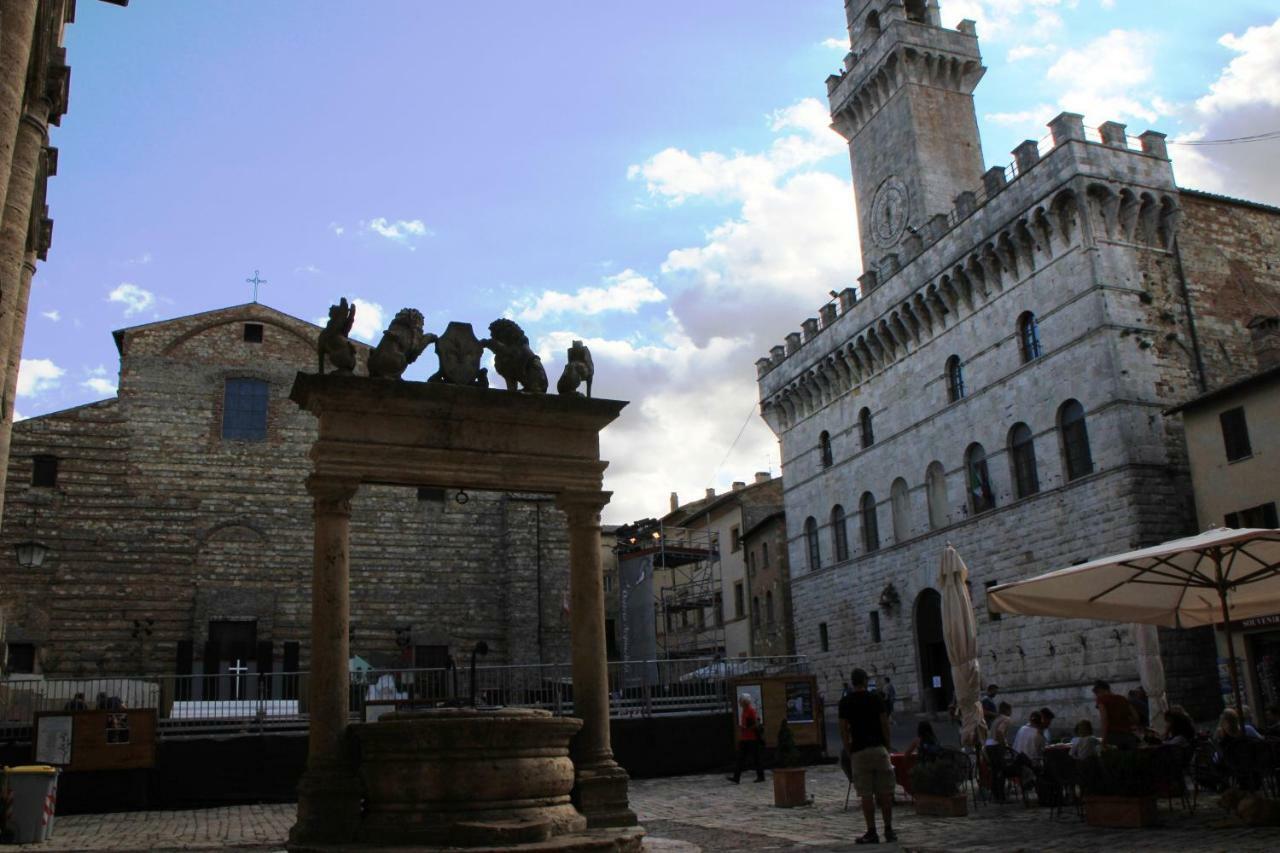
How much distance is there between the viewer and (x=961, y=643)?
49.0 feet

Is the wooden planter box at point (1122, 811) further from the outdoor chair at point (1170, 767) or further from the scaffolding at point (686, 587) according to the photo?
the scaffolding at point (686, 587)

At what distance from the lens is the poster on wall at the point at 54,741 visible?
14.9 metres

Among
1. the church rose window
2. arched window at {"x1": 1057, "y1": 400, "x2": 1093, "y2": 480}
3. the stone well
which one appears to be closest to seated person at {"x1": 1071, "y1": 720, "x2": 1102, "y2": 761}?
the stone well

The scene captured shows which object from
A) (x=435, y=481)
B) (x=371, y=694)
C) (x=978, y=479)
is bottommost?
(x=371, y=694)

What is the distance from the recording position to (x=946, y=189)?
106ft

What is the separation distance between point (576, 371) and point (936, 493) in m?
21.1

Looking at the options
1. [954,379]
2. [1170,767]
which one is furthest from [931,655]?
[1170,767]

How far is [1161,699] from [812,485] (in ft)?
60.9

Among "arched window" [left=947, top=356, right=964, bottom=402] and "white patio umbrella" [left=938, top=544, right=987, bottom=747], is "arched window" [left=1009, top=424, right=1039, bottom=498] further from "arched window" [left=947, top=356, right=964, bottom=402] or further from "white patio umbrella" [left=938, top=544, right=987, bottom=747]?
"white patio umbrella" [left=938, top=544, right=987, bottom=747]

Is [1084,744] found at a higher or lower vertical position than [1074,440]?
lower

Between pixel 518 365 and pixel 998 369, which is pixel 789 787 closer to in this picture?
pixel 518 365

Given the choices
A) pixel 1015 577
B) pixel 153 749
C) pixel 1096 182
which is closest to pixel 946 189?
pixel 1096 182

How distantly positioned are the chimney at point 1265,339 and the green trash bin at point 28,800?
24119mm

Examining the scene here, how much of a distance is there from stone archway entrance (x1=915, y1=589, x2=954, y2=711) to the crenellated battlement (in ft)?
23.2
